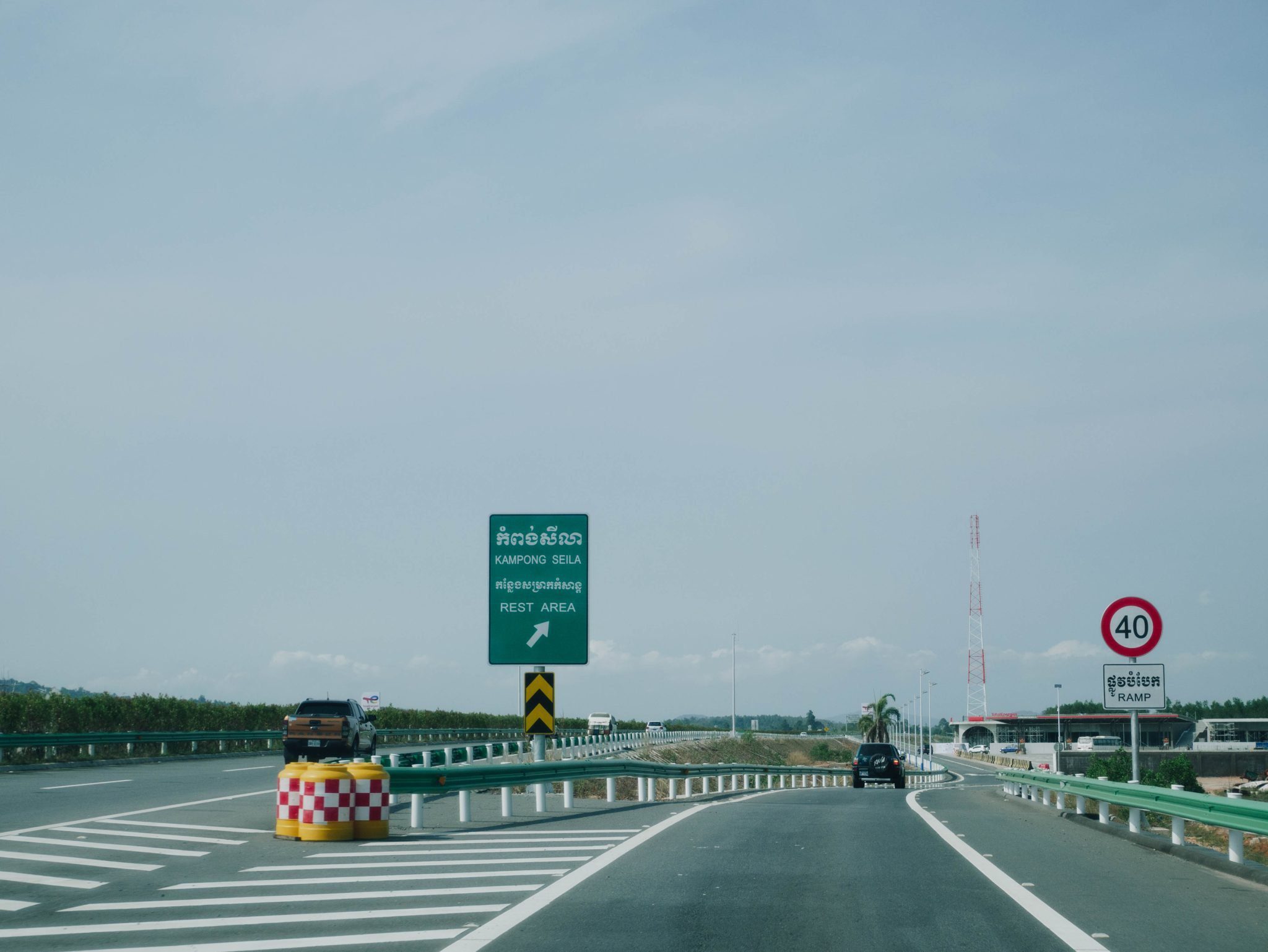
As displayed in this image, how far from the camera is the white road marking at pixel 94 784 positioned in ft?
83.8

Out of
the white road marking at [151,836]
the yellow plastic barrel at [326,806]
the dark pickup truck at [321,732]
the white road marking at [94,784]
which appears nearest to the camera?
the yellow plastic barrel at [326,806]

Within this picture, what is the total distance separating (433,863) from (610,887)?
8.96 feet

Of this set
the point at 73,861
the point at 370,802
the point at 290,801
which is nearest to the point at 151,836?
the point at 290,801

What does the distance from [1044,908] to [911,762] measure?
111743 mm

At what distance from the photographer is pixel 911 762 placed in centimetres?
11788

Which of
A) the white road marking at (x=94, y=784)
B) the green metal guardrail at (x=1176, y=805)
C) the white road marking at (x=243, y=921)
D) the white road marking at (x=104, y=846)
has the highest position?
the green metal guardrail at (x=1176, y=805)

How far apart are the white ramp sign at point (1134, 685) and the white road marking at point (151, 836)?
36.9 feet

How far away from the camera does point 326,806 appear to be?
51.2ft

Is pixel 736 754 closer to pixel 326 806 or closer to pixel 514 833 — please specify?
pixel 514 833

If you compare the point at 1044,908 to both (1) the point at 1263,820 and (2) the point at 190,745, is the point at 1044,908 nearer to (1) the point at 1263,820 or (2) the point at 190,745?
(1) the point at 1263,820

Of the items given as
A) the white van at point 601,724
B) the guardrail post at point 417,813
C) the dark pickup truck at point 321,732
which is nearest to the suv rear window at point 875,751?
the dark pickup truck at point 321,732

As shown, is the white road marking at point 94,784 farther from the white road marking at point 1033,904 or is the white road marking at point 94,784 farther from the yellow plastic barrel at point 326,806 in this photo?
the white road marking at point 1033,904

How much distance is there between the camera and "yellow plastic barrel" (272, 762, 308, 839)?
15.9 metres

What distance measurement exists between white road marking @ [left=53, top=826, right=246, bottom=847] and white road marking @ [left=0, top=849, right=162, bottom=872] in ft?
5.88
